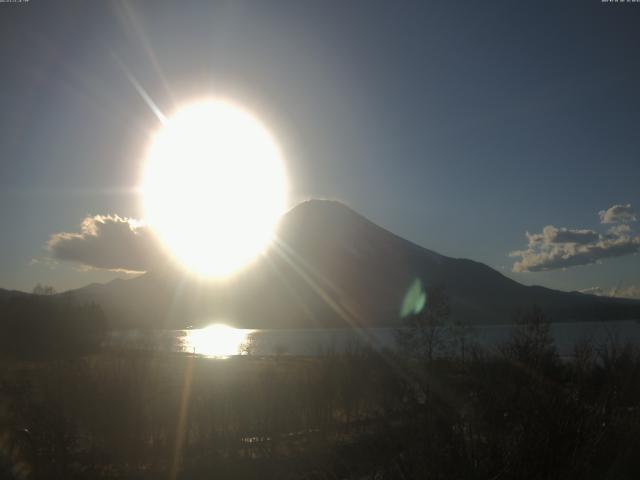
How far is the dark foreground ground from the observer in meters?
4.09

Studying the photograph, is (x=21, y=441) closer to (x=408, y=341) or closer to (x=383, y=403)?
(x=383, y=403)

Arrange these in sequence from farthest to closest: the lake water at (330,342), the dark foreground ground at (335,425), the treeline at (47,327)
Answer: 1. the treeline at (47,327)
2. the lake water at (330,342)
3. the dark foreground ground at (335,425)

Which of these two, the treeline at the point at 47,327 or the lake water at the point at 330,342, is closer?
the lake water at the point at 330,342

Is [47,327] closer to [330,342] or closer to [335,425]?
[330,342]

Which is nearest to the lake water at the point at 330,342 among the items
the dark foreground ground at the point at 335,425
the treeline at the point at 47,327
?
the treeline at the point at 47,327

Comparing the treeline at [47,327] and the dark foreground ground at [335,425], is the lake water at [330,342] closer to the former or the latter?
the treeline at [47,327]

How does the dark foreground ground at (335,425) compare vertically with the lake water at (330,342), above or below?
below

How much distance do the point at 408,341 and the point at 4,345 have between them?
2947cm

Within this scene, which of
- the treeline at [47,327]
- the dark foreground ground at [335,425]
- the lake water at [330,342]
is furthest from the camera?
the treeline at [47,327]

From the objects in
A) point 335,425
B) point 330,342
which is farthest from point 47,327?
point 335,425

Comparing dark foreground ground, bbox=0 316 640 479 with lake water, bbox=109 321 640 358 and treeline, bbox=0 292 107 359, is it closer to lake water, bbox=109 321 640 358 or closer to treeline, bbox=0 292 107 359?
lake water, bbox=109 321 640 358

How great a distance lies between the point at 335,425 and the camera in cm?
1518

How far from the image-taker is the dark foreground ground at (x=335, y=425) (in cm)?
409

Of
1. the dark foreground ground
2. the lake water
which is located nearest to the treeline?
the lake water
